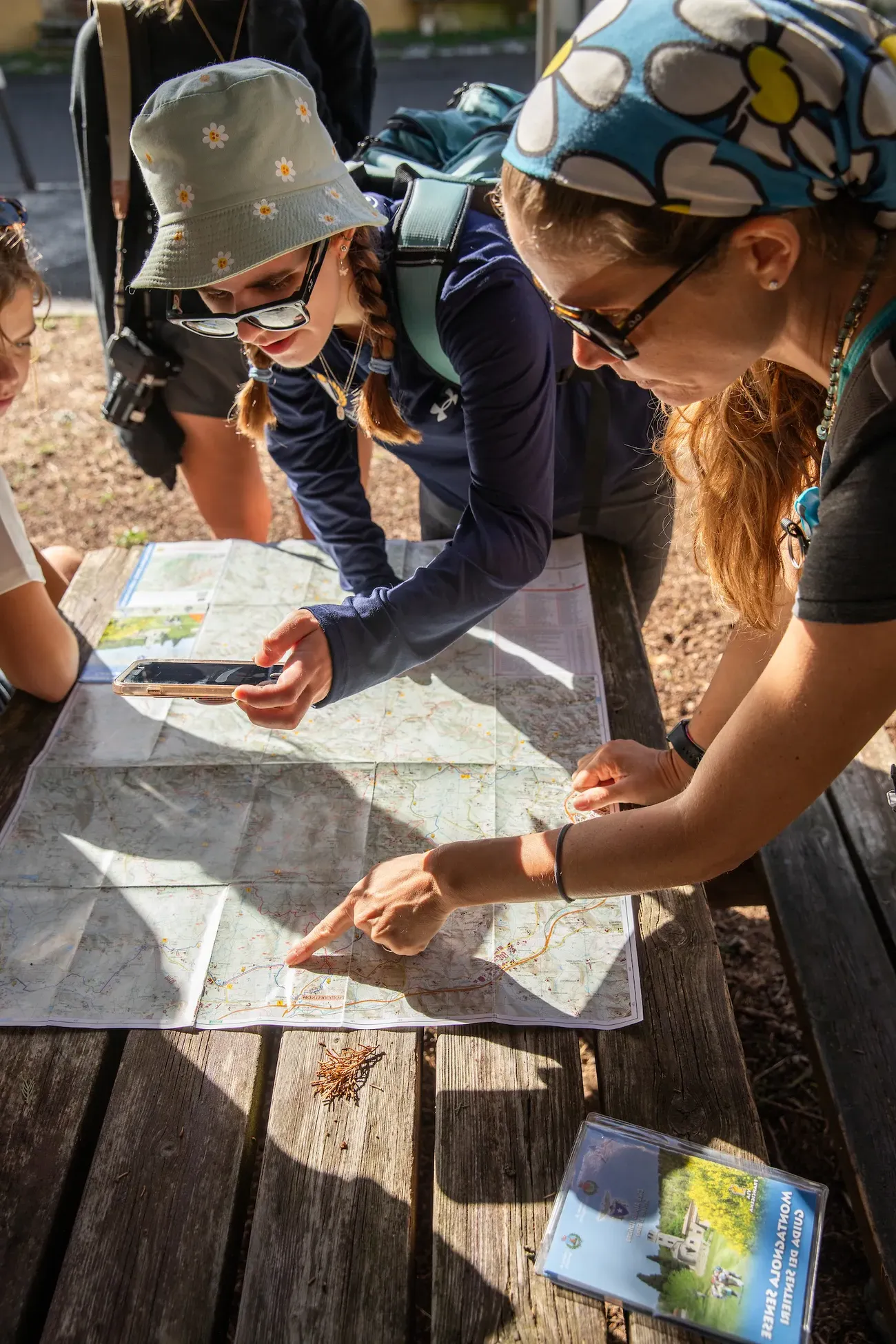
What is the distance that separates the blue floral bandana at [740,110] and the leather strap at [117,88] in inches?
63.5

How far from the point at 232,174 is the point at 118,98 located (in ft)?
→ 3.17

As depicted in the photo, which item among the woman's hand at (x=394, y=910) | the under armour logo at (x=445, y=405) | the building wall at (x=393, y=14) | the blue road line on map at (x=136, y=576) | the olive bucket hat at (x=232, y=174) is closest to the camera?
the woman's hand at (x=394, y=910)

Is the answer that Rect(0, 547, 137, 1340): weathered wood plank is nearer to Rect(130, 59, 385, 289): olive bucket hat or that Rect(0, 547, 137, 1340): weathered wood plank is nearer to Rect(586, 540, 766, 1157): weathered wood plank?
Rect(586, 540, 766, 1157): weathered wood plank

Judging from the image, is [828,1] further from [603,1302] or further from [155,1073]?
[155,1073]

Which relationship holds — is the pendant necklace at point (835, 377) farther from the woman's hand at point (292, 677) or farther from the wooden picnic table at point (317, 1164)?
the woman's hand at point (292, 677)

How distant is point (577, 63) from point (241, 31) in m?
1.61

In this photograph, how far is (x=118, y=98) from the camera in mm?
2234

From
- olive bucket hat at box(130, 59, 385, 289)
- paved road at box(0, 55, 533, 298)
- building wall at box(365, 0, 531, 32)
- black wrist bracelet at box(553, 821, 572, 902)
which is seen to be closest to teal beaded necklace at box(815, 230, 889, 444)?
black wrist bracelet at box(553, 821, 572, 902)

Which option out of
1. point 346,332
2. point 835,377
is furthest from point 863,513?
point 346,332

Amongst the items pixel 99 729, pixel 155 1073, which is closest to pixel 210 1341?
pixel 155 1073

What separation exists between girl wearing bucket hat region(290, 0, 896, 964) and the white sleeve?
4.09 ft

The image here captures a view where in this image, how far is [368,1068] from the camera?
4.56 feet

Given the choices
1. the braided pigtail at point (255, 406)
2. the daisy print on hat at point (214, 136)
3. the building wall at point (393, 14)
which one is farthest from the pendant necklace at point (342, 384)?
the building wall at point (393, 14)

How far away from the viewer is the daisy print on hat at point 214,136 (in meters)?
1.50
